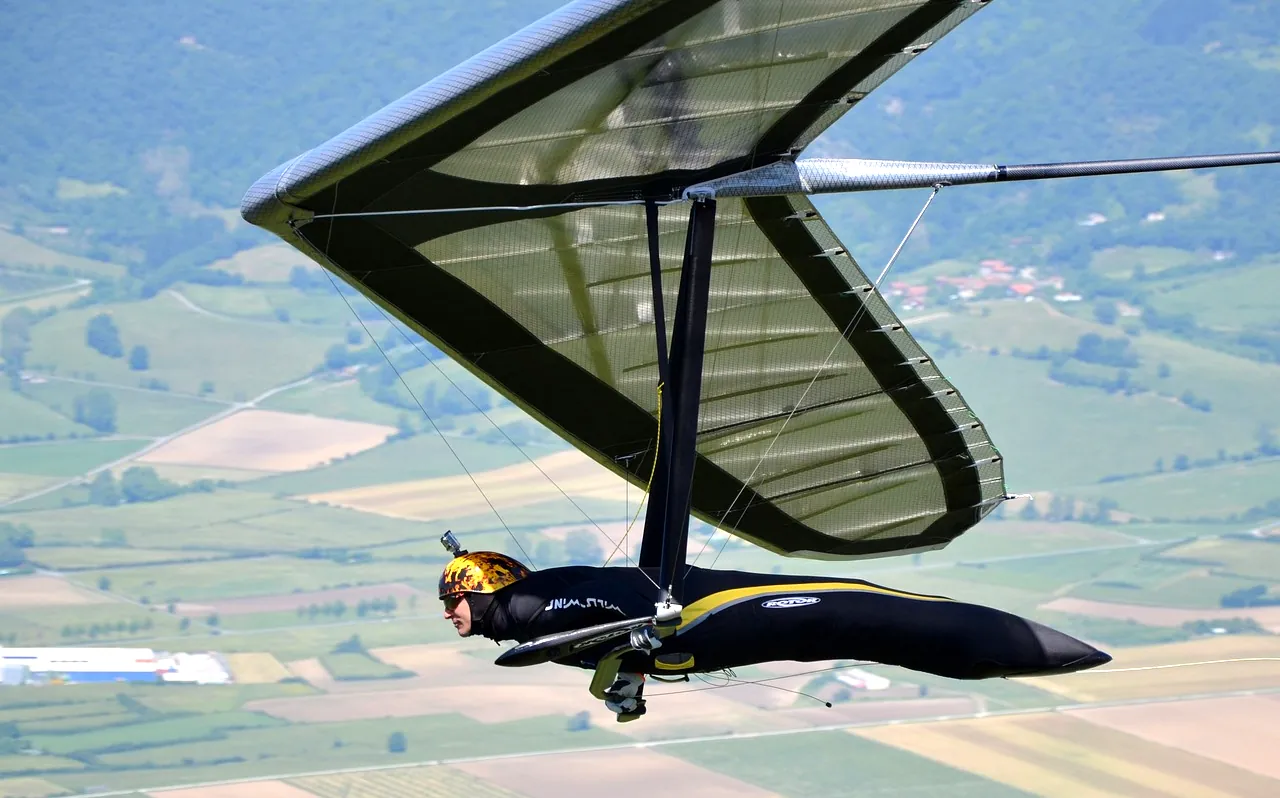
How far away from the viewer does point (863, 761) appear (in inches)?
5032

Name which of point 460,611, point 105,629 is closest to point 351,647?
point 105,629

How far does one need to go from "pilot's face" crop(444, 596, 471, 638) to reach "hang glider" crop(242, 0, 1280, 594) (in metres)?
1.98

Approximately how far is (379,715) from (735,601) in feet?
433

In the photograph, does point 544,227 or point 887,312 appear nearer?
point 544,227

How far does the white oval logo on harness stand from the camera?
17734mm

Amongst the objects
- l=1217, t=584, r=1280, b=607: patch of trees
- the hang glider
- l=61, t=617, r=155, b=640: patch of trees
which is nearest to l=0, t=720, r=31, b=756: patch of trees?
l=61, t=617, r=155, b=640: patch of trees

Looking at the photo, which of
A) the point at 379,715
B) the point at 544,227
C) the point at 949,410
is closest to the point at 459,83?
the point at 544,227

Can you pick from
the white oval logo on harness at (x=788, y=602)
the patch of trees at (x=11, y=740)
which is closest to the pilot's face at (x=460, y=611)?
the white oval logo on harness at (x=788, y=602)

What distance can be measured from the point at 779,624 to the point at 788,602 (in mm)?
248

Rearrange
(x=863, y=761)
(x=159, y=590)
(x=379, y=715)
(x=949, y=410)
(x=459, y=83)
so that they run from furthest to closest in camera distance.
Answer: (x=159, y=590)
(x=379, y=715)
(x=863, y=761)
(x=949, y=410)
(x=459, y=83)

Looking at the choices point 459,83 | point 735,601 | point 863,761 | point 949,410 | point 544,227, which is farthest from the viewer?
point 863,761

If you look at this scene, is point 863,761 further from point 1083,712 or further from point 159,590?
point 159,590

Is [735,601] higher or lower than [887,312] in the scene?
lower

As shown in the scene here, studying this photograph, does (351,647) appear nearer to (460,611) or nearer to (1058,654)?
(460,611)
